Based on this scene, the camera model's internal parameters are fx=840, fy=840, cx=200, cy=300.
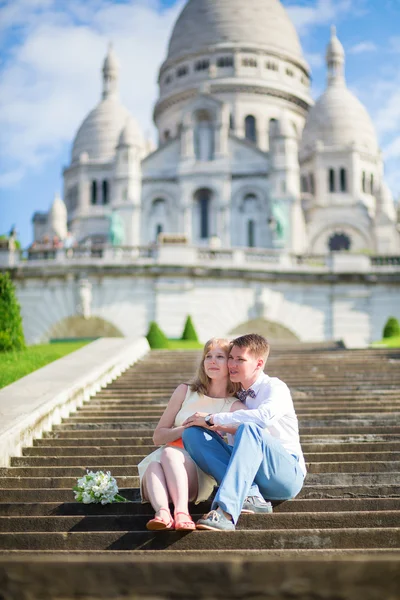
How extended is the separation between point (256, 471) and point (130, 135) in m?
50.1

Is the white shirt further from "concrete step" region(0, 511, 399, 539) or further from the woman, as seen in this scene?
"concrete step" region(0, 511, 399, 539)

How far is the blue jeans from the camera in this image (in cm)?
502

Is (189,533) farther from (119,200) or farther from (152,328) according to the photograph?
(119,200)

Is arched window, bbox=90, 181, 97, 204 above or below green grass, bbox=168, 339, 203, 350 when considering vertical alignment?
above

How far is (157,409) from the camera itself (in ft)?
31.9

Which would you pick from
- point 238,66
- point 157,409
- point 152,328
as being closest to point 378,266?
point 152,328

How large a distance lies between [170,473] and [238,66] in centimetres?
6208

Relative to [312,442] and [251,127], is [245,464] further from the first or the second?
[251,127]

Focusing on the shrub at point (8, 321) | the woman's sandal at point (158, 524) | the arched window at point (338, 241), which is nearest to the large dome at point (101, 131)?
the arched window at point (338, 241)

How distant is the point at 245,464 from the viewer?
5102 mm

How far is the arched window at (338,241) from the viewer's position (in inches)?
2213

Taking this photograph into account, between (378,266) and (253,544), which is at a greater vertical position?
(378,266)

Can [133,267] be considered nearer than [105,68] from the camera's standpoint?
Yes

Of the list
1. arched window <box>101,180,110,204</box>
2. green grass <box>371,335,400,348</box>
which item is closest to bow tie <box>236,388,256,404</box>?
green grass <box>371,335,400,348</box>
